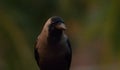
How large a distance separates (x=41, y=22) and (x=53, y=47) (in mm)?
1295

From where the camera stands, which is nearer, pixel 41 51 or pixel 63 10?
pixel 41 51

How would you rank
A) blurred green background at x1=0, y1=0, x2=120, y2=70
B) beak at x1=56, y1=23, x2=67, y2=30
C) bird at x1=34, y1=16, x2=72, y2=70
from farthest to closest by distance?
blurred green background at x1=0, y1=0, x2=120, y2=70, bird at x1=34, y1=16, x2=72, y2=70, beak at x1=56, y1=23, x2=67, y2=30

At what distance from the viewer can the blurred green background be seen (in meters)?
2.14

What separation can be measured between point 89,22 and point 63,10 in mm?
348

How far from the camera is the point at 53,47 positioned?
1.86m

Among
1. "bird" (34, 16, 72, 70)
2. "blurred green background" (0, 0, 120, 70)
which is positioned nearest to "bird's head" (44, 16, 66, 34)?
"bird" (34, 16, 72, 70)

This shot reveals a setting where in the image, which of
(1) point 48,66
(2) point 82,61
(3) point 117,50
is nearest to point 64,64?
(1) point 48,66

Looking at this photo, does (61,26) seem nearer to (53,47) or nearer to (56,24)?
(56,24)

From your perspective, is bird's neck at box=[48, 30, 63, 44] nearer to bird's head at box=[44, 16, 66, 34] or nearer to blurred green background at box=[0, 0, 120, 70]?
bird's head at box=[44, 16, 66, 34]

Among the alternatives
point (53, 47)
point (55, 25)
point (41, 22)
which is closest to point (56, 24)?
point (55, 25)

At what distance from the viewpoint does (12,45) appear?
8.12 feet

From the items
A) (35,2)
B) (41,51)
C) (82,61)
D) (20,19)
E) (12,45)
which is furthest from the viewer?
(82,61)

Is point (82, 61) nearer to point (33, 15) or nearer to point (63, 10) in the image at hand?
point (33, 15)

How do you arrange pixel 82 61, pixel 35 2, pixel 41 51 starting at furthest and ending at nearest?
pixel 82 61 < pixel 35 2 < pixel 41 51
